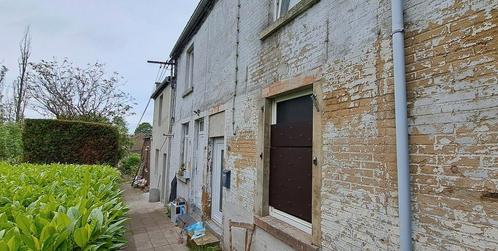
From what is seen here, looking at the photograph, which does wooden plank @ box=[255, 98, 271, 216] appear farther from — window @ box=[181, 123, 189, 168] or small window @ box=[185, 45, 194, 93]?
small window @ box=[185, 45, 194, 93]

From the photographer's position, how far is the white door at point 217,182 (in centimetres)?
660

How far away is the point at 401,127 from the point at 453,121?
13.4 inches

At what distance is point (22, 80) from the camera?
2048 cm

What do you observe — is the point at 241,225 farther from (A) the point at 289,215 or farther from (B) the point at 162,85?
(B) the point at 162,85

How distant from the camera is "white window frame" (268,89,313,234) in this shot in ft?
11.8

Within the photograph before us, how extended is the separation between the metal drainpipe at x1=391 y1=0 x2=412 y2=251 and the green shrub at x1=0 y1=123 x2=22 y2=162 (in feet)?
45.2

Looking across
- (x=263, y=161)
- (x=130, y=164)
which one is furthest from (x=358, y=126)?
(x=130, y=164)

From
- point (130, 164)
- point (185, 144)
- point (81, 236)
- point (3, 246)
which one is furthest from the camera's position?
point (130, 164)

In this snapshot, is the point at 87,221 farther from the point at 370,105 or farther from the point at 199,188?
the point at 199,188

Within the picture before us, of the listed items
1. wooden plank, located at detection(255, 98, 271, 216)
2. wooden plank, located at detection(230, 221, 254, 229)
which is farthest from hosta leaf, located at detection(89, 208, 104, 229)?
wooden plank, located at detection(230, 221, 254, 229)

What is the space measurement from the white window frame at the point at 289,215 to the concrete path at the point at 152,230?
112 inches

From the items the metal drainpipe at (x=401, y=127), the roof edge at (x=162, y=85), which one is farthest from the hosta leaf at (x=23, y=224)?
the roof edge at (x=162, y=85)

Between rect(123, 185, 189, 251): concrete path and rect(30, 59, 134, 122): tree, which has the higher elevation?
rect(30, 59, 134, 122): tree

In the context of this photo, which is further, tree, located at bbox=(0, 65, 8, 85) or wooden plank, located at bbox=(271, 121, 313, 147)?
tree, located at bbox=(0, 65, 8, 85)
